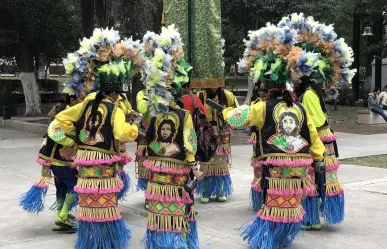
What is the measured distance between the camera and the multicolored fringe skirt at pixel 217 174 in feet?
24.8

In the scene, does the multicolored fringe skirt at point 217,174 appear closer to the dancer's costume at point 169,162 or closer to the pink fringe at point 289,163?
the pink fringe at point 289,163

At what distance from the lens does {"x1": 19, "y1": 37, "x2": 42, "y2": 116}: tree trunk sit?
19.0 meters

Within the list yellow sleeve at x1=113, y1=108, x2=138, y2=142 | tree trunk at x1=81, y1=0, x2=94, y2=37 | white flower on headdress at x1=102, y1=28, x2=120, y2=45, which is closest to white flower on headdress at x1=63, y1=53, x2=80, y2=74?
white flower on headdress at x1=102, y1=28, x2=120, y2=45

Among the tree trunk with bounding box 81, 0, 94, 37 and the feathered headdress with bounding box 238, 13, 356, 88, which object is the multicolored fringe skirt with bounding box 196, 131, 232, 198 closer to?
the feathered headdress with bounding box 238, 13, 356, 88

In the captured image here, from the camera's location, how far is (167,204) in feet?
16.1

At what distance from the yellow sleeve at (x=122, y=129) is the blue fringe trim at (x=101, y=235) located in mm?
863

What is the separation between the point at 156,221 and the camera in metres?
4.94

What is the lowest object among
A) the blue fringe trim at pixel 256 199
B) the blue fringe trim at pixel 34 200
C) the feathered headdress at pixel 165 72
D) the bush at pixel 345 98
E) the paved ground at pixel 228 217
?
the paved ground at pixel 228 217

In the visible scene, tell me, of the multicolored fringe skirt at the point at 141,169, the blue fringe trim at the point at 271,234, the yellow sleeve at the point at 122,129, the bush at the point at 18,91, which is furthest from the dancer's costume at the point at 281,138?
the bush at the point at 18,91

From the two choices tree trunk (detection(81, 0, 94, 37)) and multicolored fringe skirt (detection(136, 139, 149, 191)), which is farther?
tree trunk (detection(81, 0, 94, 37))

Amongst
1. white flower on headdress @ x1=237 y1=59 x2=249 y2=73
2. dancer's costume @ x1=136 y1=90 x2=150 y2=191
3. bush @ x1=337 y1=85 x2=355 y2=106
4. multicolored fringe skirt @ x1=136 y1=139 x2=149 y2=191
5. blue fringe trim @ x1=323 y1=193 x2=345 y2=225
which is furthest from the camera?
bush @ x1=337 y1=85 x2=355 y2=106

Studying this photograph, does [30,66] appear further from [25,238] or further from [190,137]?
[190,137]

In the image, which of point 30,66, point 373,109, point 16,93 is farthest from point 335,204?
point 16,93

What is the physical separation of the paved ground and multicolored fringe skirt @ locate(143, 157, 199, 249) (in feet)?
2.22
